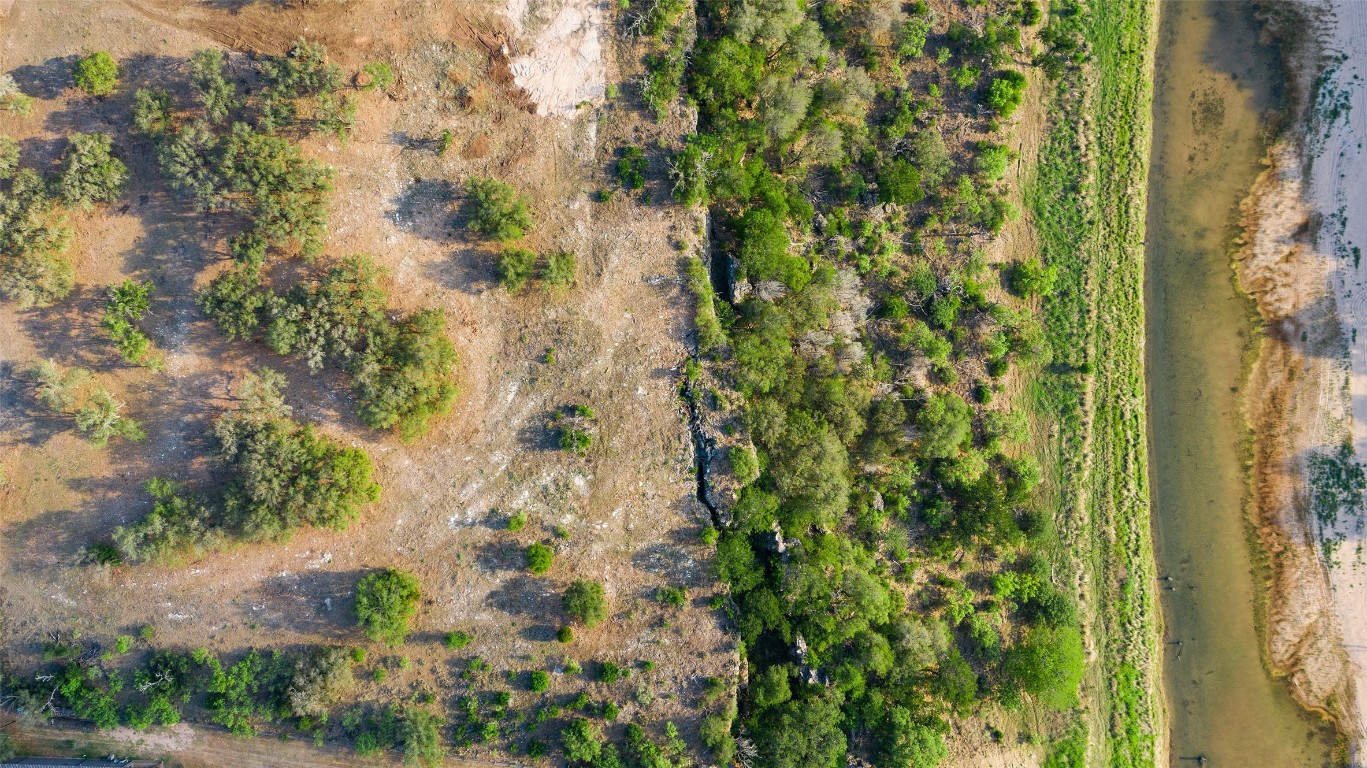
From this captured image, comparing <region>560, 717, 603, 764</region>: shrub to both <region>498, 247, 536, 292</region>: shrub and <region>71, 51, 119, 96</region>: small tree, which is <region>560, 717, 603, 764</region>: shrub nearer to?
<region>498, 247, 536, 292</region>: shrub

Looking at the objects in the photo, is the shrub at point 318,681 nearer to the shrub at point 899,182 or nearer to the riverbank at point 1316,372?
the shrub at point 899,182

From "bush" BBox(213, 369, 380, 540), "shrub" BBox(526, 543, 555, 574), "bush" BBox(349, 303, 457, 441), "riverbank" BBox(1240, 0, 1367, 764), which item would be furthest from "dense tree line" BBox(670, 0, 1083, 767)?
"bush" BBox(213, 369, 380, 540)

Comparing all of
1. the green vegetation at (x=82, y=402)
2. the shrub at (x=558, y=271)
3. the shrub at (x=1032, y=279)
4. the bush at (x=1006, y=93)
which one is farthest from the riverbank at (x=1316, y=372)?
the green vegetation at (x=82, y=402)

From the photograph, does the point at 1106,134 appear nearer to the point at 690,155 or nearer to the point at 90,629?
the point at 690,155

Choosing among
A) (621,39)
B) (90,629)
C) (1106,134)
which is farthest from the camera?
(1106,134)

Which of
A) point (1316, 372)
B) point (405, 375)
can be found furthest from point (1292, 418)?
point (405, 375)

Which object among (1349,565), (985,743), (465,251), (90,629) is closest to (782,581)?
(985,743)
